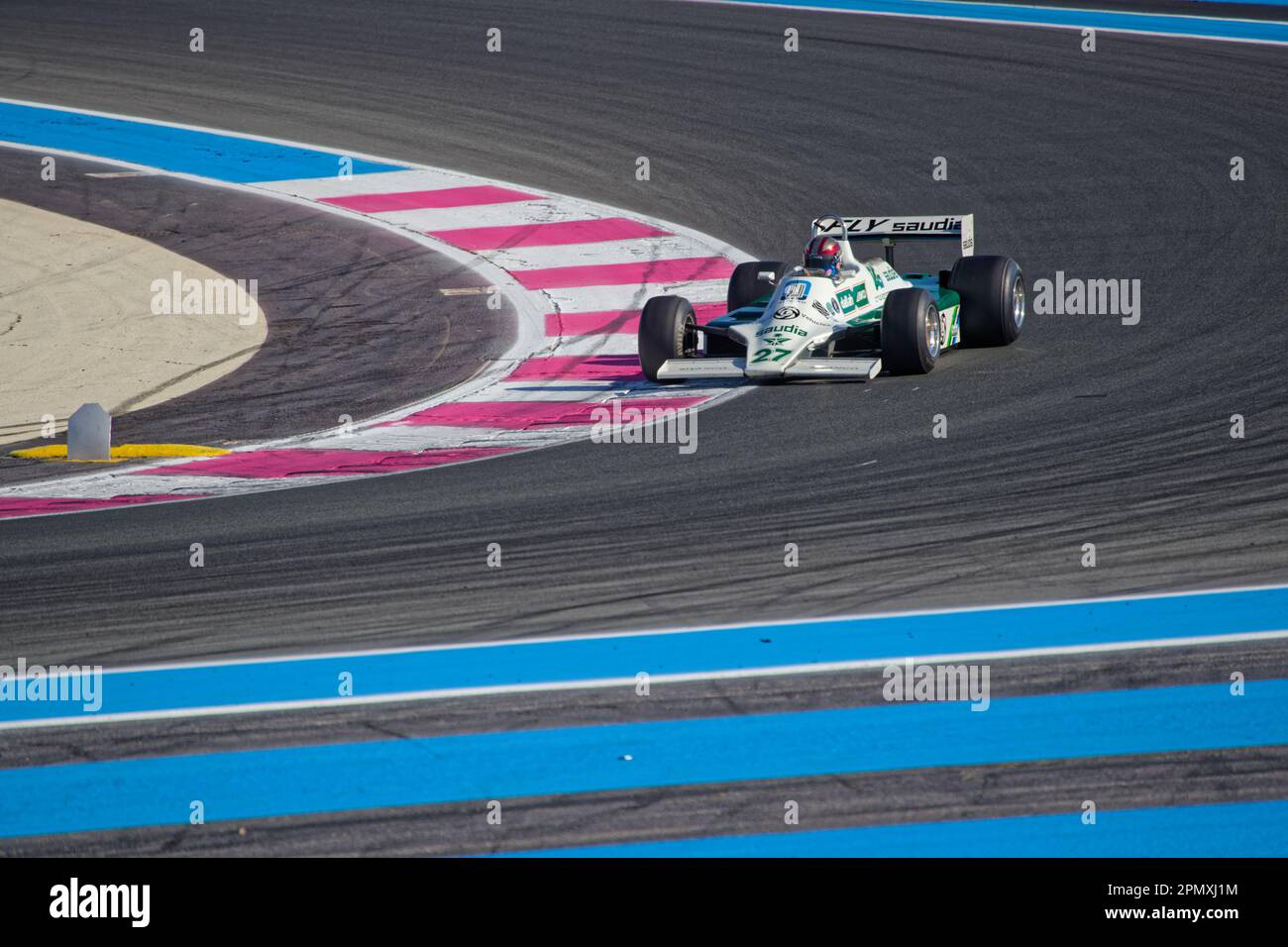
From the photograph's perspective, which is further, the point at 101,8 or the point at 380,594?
the point at 101,8

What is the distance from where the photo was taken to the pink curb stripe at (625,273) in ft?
48.1

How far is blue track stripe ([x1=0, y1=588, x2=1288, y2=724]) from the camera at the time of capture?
20.0 feet

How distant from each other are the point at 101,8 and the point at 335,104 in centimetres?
671

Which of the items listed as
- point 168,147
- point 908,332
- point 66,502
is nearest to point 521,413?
point 908,332

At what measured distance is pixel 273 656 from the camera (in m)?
6.46

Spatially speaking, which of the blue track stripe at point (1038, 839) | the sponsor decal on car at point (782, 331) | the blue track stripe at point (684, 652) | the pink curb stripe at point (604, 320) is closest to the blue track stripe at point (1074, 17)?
the pink curb stripe at point (604, 320)

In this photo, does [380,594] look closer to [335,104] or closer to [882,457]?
[882,457]

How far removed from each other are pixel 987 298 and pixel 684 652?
20.3ft

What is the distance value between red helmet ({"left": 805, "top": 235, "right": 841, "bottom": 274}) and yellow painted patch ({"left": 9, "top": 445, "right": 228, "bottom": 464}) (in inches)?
165

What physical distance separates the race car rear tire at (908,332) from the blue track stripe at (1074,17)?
12.9 metres

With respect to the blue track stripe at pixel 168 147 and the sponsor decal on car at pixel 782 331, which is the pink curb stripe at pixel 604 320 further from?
the blue track stripe at pixel 168 147

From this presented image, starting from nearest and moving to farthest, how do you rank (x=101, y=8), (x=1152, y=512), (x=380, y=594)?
(x=380, y=594)
(x=1152, y=512)
(x=101, y=8)
